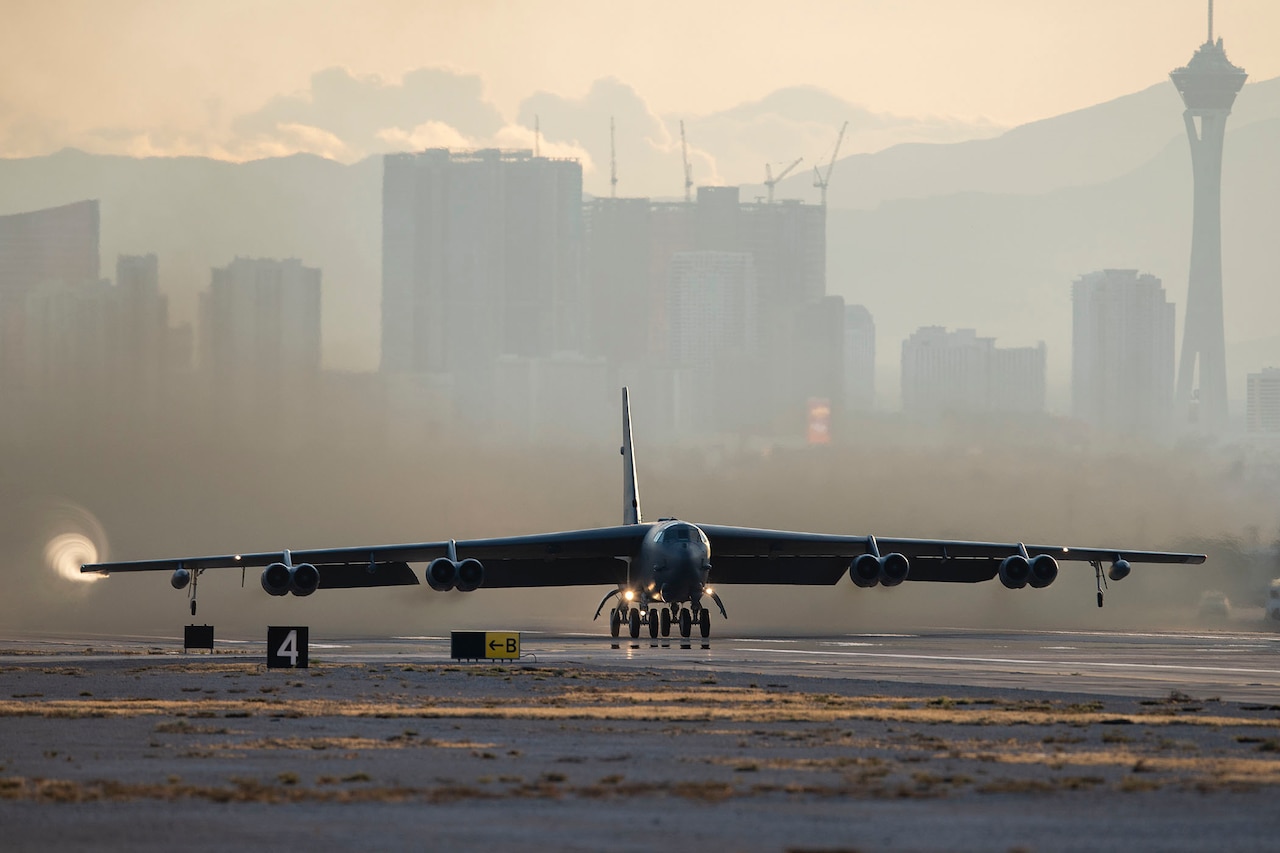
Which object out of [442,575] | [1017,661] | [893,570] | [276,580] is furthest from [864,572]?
[276,580]

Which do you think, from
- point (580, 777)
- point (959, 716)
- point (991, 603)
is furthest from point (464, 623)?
point (580, 777)

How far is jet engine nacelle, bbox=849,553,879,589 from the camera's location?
66.2 metres

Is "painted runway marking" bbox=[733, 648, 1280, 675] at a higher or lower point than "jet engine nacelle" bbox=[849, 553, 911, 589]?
lower

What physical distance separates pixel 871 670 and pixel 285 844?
103ft

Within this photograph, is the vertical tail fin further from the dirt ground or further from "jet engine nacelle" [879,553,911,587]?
the dirt ground

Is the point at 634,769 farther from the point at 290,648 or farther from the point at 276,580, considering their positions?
the point at 276,580

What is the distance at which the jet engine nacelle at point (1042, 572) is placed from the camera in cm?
6756

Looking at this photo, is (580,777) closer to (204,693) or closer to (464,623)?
(204,693)

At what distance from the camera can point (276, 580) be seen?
6169 centimetres

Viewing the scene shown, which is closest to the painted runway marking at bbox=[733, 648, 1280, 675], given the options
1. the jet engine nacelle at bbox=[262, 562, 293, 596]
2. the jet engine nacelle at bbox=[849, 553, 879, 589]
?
the jet engine nacelle at bbox=[849, 553, 879, 589]

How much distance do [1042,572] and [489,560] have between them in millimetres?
24254

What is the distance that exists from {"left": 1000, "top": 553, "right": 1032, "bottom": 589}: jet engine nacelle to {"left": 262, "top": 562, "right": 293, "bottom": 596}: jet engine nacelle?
28.1 metres

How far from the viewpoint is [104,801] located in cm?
1648

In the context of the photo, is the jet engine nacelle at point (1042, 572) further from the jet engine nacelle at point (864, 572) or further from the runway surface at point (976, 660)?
the jet engine nacelle at point (864, 572)
